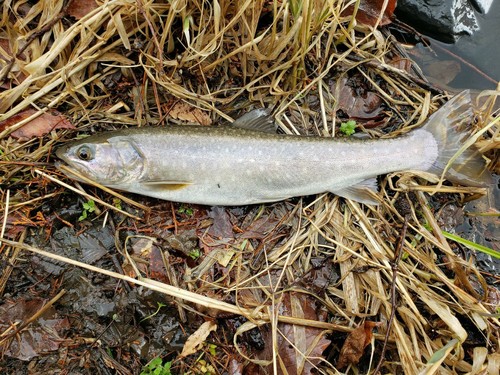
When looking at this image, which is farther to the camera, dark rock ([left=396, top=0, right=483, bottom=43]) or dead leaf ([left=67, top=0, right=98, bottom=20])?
dark rock ([left=396, top=0, right=483, bottom=43])

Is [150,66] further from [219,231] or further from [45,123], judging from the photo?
[219,231]

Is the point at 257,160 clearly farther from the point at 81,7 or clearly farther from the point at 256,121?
the point at 81,7

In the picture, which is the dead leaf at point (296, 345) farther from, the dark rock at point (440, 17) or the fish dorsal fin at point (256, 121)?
the dark rock at point (440, 17)

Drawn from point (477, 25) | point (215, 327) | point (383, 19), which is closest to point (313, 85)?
point (383, 19)

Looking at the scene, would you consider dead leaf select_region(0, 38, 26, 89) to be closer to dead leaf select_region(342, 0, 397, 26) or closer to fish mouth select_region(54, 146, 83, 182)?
fish mouth select_region(54, 146, 83, 182)

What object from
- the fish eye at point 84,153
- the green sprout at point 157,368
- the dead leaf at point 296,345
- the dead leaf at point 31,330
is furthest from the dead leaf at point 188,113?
the green sprout at point 157,368

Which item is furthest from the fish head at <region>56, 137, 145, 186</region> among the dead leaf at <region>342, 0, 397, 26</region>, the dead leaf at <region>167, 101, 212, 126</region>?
the dead leaf at <region>342, 0, 397, 26</region>
